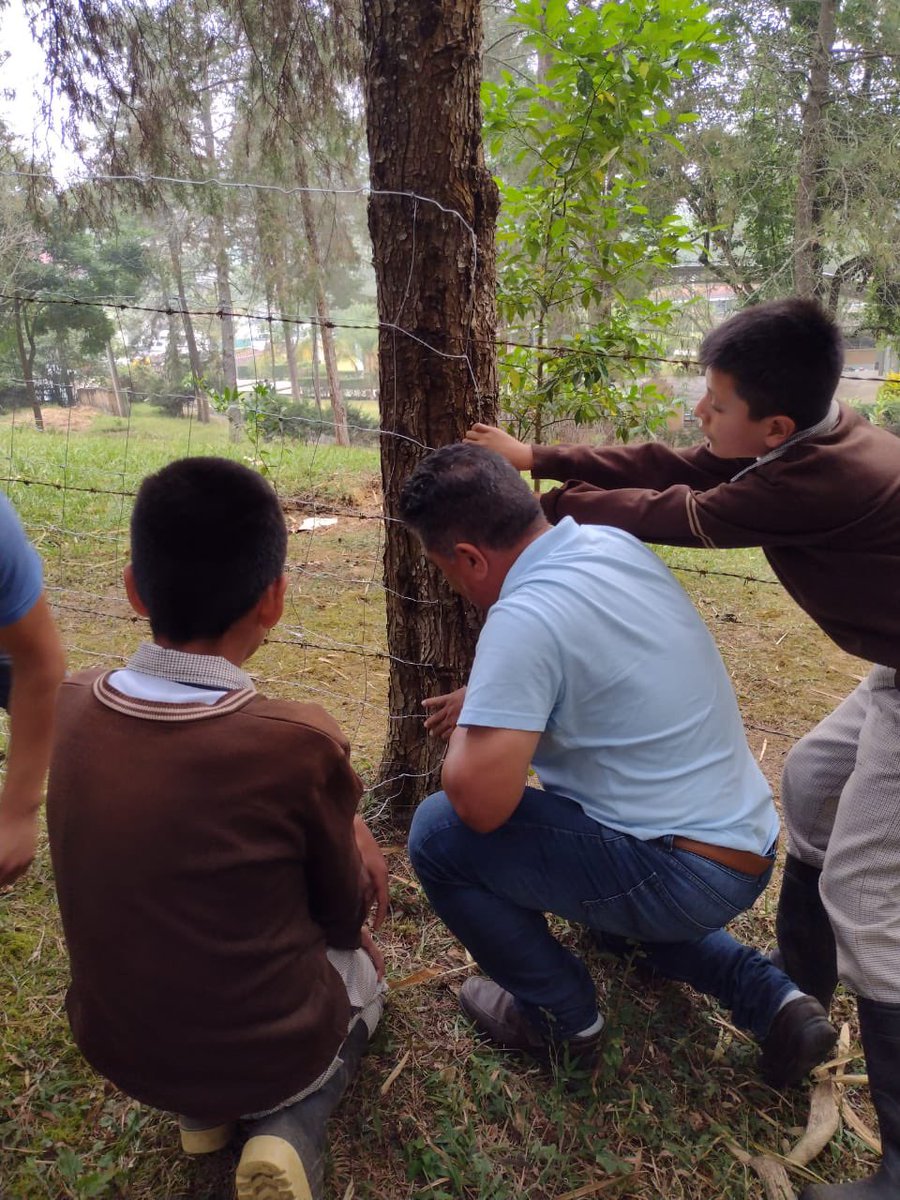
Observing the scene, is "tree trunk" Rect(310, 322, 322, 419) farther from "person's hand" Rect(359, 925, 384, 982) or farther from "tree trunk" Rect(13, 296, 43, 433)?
"person's hand" Rect(359, 925, 384, 982)

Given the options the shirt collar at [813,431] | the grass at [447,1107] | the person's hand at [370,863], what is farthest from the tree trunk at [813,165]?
the person's hand at [370,863]

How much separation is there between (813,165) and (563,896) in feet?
52.1

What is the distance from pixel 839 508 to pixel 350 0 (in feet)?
10.8

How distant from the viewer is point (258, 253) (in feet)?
40.4

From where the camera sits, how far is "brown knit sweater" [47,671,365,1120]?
4.26ft

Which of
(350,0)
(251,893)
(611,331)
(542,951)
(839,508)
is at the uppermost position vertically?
(350,0)

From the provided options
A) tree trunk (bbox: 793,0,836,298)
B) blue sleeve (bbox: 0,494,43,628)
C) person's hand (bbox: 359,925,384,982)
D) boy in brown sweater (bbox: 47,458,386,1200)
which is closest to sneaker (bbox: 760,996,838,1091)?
person's hand (bbox: 359,925,384,982)

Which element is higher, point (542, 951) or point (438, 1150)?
point (542, 951)

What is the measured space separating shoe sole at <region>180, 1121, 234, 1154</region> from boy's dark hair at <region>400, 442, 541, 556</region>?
4.08 ft

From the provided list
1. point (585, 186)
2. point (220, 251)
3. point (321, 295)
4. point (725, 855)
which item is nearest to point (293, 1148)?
point (725, 855)

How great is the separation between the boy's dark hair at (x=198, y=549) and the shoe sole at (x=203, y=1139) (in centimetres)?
99

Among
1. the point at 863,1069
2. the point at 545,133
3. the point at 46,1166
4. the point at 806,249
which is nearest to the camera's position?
the point at 46,1166

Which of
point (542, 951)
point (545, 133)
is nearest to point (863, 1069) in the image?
point (542, 951)

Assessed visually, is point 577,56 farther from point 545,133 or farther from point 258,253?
point 258,253
